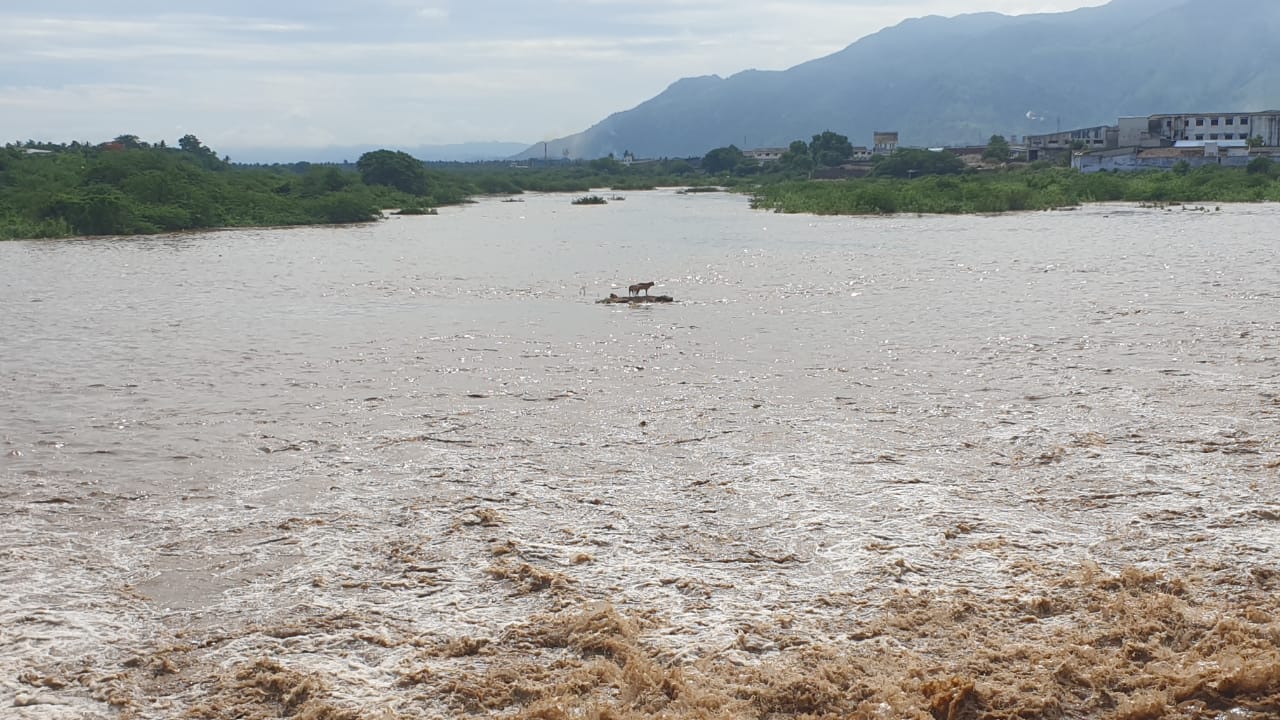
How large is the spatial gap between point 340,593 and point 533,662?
1227mm

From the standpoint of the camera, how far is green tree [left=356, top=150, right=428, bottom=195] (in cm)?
5906

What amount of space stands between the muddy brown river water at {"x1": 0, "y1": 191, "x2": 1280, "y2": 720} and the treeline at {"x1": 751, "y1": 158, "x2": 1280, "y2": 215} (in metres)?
25.9

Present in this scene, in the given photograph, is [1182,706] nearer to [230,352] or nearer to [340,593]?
[340,593]

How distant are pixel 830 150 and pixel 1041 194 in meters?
53.6

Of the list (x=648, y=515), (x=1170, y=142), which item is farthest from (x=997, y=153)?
(x=648, y=515)

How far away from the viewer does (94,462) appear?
7621 millimetres

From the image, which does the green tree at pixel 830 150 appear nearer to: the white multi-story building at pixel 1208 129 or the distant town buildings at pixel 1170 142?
the distant town buildings at pixel 1170 142

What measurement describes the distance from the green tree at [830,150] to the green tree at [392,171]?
137 ft

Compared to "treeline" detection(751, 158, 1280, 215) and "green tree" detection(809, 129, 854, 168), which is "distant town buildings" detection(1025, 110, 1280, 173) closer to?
"treeline" detection(751, 158, 1280, 215)

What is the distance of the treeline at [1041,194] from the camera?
131 ft

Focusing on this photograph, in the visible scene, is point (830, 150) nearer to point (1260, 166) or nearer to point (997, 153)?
point (997, 153)

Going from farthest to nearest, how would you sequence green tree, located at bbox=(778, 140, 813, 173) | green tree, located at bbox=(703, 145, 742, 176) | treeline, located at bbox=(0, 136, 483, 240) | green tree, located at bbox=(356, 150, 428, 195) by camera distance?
1. green tree, located at bbox=(703, 145, 742, 176)
2. green tree, located at bbox=(778, 140, 813, 173)
3. green tree, located at bbox=(356, 150, 428, 195)
4. treeline, located at bbox=(0, 136, 483, 240)

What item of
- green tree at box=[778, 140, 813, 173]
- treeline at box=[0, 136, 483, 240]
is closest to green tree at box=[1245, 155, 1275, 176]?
green tree at box=[778, 140, 813, 173]

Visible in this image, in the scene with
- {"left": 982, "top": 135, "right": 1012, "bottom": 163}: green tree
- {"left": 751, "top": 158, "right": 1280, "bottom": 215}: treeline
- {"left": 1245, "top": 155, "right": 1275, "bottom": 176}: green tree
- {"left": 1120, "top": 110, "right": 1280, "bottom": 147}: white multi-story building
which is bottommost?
{"left": 751, "top": 158, "right": 1280, "bottom": 215}: treeline
